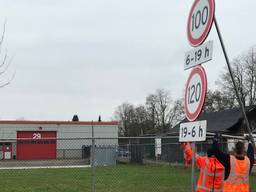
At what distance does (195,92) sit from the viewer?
5281 mm

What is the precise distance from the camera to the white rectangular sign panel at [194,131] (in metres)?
5.13

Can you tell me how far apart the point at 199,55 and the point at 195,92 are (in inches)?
18.1

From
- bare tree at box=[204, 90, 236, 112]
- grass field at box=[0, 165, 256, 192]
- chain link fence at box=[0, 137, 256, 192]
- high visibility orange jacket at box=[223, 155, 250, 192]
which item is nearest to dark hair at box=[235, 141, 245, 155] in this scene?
high visibility orange jacket at box=[223, 155, 250, 192]

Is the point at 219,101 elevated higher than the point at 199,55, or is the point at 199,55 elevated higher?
the point at 219,101

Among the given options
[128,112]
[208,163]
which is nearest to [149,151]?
[208,163]

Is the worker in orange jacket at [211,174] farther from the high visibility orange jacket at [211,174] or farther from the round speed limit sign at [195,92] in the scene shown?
the round speed limit sign at [195,92]

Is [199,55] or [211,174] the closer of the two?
[199,55]

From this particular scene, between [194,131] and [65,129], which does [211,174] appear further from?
[65,129]

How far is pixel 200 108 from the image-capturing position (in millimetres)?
5070

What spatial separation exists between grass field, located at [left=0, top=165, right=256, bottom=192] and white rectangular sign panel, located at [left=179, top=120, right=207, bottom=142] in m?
9.94

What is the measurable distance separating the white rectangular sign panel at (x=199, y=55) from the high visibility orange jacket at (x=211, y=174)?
1.99 metres

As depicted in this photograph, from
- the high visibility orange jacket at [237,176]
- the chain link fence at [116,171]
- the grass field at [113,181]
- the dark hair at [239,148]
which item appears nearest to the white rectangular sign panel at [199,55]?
the dark hair at [239,148]

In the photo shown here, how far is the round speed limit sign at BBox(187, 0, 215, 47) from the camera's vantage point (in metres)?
4.93

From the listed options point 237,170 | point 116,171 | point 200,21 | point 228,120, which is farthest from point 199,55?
point 228,120
